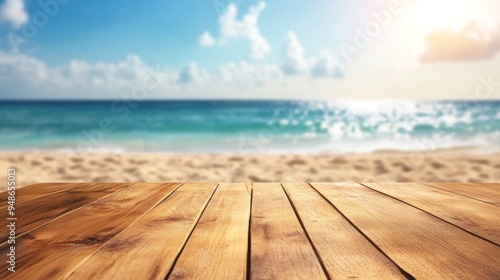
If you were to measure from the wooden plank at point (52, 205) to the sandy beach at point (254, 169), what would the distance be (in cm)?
340

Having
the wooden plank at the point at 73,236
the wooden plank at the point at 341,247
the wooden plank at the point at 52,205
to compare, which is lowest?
the wooden plank at the point at 341,247

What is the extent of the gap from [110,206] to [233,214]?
1.47 ft

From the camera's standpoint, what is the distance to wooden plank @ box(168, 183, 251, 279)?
2.58 ft

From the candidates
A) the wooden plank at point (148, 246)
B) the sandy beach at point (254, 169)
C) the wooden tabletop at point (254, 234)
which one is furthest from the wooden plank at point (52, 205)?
the sandy beach at point (254, 169)

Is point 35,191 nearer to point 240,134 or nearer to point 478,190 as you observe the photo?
point 478,190

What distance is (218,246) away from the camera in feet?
3.09

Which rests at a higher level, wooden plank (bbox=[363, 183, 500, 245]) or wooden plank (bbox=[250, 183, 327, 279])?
wooden plank (bbox=[250, 183, 327, 279])

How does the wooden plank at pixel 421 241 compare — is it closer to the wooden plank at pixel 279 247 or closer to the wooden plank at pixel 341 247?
the wooden plank at pixel 341 247

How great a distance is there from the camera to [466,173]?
5.55 m

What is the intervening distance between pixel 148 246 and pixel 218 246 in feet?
0.53

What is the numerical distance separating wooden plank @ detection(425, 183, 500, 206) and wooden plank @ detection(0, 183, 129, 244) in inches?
Answer: 56.7

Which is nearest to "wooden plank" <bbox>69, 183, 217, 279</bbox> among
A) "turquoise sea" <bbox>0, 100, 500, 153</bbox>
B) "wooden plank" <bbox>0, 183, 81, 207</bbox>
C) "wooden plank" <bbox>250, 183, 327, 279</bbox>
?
"wooden plank" <bbox>250, 183, 327, 279</bbox>

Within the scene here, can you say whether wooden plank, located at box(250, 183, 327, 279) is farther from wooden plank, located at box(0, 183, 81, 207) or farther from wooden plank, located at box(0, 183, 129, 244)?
wooden plank, located at box(0, 183, 81, 207)

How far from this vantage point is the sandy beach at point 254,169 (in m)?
5.31
